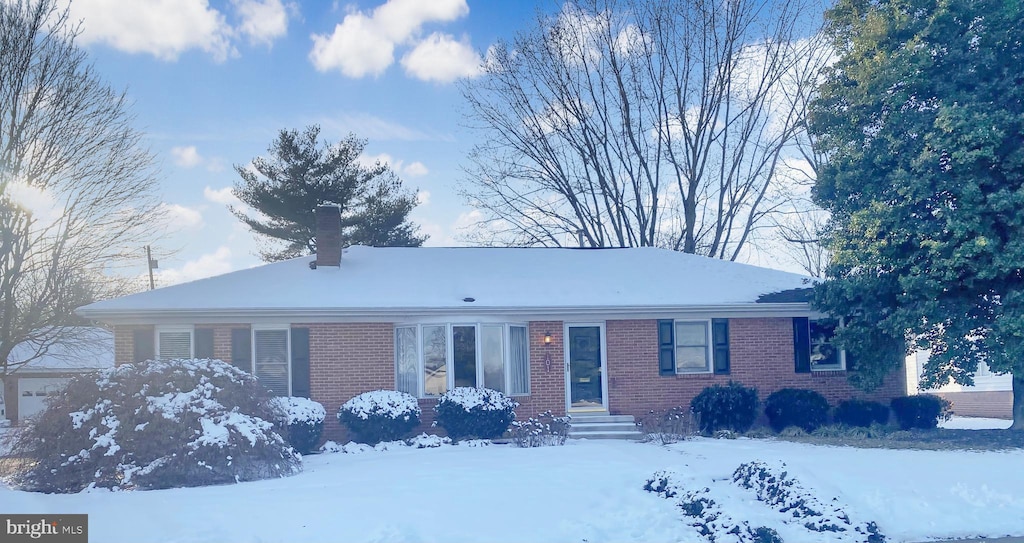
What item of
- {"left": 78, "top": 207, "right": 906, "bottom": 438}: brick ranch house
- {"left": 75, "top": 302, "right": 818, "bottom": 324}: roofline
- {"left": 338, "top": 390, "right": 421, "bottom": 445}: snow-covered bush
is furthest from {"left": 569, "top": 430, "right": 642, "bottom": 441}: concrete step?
{"left": 338, "top": 390, "right": 421, "bottom": 445}: snow-covered bush

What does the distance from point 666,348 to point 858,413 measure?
14.6 ft

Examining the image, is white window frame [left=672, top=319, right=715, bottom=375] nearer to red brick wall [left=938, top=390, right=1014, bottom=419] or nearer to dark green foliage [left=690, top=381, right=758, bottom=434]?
dark green foliage [left=690, top=381, right=758, bottom=434]

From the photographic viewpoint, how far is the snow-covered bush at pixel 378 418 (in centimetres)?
1747

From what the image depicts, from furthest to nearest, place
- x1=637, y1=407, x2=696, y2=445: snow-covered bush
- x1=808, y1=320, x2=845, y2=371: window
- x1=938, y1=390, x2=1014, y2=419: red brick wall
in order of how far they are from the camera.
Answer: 1. x1=938, y1=390, x2=1014, y2=419: red brick wall
2. x1=808, y1=320, x2=845, y2=371: window
3. x1=637, y1=407, x2=696, y2=445: snow-covered bush

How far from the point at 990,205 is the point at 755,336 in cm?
588

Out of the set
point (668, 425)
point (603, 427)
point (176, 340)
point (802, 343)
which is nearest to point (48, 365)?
point (176, 340)

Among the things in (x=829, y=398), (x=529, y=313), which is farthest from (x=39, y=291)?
(x=829, y=398)

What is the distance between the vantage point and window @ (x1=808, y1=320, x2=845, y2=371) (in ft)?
67.2

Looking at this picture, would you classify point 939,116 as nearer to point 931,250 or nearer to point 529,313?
point 931,250

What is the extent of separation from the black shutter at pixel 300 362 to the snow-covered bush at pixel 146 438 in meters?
4.72

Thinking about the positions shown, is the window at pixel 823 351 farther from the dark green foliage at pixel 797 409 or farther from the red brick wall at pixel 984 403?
the red brick wall at pixel 984 403

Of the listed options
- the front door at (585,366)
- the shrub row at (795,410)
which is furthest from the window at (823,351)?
the front door at (585,366)

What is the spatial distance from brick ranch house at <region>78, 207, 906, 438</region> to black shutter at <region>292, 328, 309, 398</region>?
3cm

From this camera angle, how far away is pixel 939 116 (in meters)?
16.1
